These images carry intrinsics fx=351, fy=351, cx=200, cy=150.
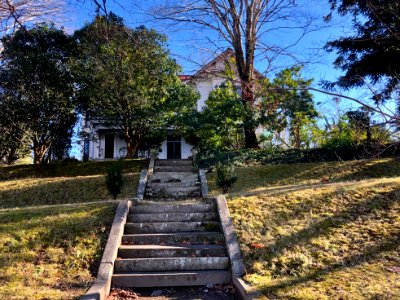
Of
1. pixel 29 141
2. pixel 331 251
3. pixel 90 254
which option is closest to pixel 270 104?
pixel 331 251

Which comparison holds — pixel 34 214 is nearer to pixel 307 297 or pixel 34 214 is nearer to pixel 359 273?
pixel 307 297

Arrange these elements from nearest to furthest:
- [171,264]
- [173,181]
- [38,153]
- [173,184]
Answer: [171,264] < [173,184] < [173,181] < [38,153]

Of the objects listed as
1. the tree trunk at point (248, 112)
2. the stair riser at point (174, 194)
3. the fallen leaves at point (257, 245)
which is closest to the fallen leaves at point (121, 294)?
the fallen leaves at point (257, 245)

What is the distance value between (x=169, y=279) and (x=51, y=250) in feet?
6.35

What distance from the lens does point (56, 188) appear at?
1212 cm

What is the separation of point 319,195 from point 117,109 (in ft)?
35.3

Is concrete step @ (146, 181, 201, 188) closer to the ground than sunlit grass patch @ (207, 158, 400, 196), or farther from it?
closer to the ground

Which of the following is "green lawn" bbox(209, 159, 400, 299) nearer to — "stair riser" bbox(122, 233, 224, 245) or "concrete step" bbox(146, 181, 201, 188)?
Result: "stair riser" bbox(122, 233, 224, 245)

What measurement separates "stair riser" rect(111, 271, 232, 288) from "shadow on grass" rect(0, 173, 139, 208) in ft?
20.0

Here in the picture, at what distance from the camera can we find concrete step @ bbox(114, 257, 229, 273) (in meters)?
5.25

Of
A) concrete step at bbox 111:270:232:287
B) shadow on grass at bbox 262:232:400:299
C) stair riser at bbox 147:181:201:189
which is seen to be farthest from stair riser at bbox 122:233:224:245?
stair riser at bbox 147:181:201:189

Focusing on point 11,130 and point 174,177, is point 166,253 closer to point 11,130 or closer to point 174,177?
point 174,177

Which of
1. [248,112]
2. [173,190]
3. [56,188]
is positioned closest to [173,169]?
[173,190]

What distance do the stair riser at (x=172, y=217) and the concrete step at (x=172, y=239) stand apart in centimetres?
64
